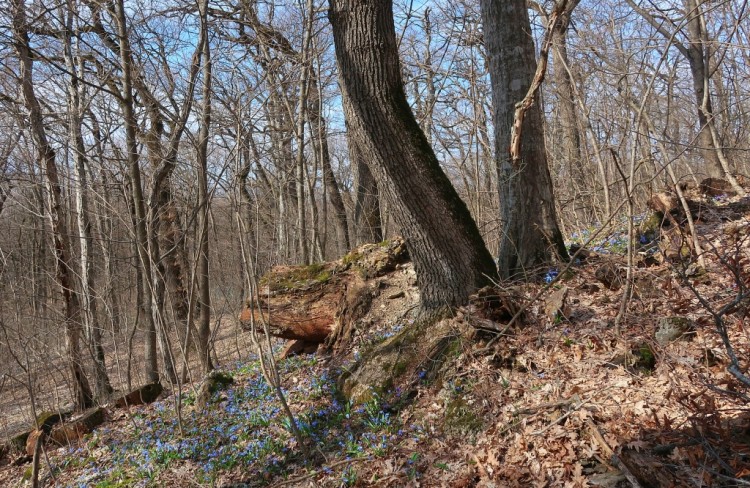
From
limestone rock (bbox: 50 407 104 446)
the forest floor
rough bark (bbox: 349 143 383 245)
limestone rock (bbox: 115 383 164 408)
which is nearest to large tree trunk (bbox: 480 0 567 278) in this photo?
the forest floor

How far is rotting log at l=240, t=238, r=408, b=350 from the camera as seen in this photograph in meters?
6.55

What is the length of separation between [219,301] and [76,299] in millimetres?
14278

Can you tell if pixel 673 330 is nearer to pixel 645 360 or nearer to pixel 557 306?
pixel 645 360

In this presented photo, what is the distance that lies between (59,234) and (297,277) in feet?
14.2

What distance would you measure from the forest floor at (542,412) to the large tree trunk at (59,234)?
2.32 meters

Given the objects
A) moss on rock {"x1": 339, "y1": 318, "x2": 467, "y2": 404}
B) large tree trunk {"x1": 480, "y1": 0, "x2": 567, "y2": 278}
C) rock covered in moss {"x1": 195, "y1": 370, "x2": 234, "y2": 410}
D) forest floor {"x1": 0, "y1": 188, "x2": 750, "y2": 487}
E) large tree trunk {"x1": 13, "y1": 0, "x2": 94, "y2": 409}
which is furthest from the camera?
large tree trunk {"x1": 13, "y1": 0, "x2": 94, "y2": 409}

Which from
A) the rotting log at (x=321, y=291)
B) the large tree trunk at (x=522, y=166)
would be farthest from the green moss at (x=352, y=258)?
the large tree trunk at (x=522, y=166)

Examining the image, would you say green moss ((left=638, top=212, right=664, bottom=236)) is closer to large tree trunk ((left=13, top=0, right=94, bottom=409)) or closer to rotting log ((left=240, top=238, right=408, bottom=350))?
rotting log ((left=240, top=238, right=408, bottom=350))

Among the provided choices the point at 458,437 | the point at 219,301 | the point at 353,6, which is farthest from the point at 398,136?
the point at 219,301

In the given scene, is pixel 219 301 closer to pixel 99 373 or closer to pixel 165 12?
pixel 99 373

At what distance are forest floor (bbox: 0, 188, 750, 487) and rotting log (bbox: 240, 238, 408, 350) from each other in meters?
0.78

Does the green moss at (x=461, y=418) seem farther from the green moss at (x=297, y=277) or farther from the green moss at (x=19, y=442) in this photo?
the green moss at (x=19, y=442)

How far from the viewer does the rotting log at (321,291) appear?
21.5ft

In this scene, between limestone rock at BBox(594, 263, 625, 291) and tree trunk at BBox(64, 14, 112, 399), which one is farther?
tree trunk at BBox(64, 14, 112, 399)
